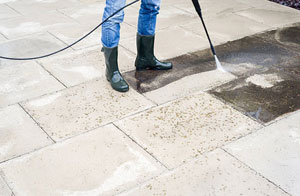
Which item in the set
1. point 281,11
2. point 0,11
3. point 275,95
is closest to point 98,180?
point 275,95

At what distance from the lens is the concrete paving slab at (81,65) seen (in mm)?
4172

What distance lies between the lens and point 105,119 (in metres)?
3.50

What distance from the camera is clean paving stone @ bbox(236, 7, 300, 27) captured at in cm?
573

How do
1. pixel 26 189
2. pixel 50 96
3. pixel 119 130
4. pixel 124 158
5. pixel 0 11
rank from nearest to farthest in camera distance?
pixel 26 189 → pixel 124 158 → pixel 119 130 → pixel 50 96 → pixel 0 11

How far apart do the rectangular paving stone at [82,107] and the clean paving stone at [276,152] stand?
0.95m

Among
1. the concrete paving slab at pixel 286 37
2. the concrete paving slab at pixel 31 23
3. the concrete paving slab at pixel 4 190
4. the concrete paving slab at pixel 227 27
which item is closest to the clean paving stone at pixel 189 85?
the concrete paving slab at pixel 227 27

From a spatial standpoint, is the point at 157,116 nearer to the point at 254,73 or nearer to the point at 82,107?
the point at 82,107

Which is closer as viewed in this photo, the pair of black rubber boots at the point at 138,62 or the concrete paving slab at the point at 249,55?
the pair of black rubber boots at the point at 138,62

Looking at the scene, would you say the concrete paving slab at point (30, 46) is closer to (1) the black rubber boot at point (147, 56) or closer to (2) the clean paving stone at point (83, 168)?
(1) the black rubber boot at point (147, 56)

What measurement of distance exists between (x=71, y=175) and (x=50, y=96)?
1168 mm

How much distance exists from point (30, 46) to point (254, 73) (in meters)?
2.50

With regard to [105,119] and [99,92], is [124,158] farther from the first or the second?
[99,92]

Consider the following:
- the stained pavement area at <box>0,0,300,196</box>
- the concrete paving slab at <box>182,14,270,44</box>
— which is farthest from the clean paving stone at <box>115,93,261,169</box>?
the concrete paving slab at <box>182,14,270,44</box>

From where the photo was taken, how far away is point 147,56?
4219 millimetres
